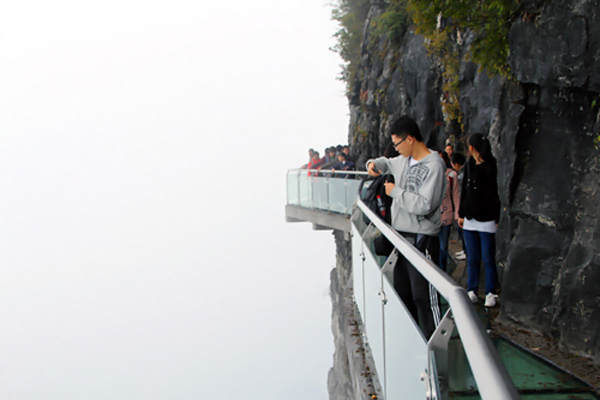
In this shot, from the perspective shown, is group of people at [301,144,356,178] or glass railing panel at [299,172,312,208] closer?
group of people at [301,144,356,178]

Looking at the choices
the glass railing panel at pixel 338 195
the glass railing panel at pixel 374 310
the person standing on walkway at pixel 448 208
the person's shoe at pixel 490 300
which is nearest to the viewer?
the glass railing panel at pixel 374 310

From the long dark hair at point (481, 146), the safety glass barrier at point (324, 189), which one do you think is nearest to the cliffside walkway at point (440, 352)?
the long dark hair at point (481, 146)

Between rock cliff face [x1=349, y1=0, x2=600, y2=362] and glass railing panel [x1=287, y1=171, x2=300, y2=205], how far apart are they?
975cm

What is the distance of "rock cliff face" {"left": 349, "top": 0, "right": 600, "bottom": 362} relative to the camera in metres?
5.03

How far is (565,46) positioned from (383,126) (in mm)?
13494

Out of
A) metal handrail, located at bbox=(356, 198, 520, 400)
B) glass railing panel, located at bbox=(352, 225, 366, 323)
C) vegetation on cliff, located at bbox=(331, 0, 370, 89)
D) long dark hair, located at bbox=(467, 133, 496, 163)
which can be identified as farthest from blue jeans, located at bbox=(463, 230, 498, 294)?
vegetation on cliff, located at bbox=(331, 0, 370, 89)

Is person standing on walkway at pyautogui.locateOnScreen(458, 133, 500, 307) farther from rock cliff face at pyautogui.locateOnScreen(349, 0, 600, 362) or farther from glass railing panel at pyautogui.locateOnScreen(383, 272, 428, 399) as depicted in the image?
glass railing panel at pyautogui.locateOnScreen(383, 272, 428, 399)

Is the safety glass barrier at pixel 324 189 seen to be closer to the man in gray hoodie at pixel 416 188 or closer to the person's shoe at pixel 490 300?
the person's shoe at pixel 490 300

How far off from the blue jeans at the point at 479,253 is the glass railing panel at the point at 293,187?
10854 millimetres

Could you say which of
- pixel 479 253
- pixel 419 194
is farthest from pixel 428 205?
pixel 479 253

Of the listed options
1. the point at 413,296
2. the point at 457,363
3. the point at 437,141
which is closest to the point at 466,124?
the point at 437,141

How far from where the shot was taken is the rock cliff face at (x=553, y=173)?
5027mm

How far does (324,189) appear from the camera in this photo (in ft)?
47.1

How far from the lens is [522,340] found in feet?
17.7
